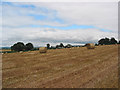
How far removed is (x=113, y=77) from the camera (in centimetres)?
779

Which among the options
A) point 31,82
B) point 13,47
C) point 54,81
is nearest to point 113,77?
point 54,81

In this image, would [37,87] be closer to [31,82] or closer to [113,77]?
[31,82]

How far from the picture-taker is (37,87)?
22.5 ft

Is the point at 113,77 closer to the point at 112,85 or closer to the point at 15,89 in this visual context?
the point at 112,85

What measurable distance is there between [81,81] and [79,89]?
1083 millimetres

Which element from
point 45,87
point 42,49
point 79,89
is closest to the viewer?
point 79,89

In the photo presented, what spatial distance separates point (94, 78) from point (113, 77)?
4.64ft

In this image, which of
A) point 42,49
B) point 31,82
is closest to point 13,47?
point 42,49

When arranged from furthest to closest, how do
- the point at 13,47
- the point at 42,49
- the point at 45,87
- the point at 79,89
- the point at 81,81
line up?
the point at 13,47, the point at 42,49, the point at 81,81, the point at 45,87, the point at 79,89

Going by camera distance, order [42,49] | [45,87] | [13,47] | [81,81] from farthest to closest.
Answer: [13,47], [42,49], [81,81], [45,87]

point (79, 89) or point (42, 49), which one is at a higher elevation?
point (42, 49)

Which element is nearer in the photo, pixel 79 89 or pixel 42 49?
pixel 79 89

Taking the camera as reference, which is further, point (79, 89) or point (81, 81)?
point (81, 81)

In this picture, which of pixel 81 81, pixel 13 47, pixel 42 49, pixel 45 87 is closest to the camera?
pixel 45 87
